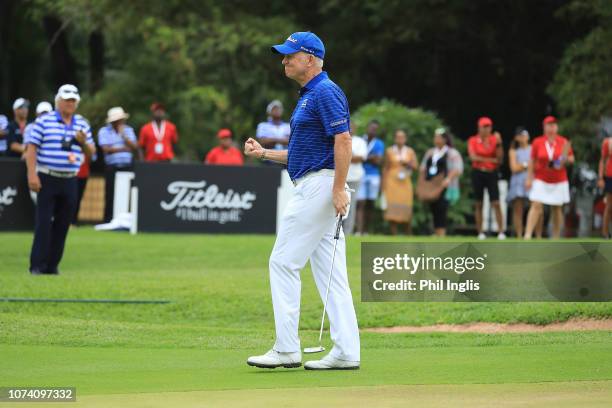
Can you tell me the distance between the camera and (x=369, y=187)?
2342cm

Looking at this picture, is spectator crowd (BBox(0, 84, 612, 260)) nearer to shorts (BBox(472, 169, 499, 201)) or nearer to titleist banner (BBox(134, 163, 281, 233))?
shorts (BBox(472, 169, 499, 201))

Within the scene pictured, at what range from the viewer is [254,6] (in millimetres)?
33844

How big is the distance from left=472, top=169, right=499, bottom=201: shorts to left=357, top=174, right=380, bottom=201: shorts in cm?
183

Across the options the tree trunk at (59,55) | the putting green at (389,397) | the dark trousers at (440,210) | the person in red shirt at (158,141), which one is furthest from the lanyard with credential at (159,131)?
the tree trunk at (59,55)

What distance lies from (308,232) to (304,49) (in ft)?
3.96

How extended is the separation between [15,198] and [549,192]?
29.4 feet

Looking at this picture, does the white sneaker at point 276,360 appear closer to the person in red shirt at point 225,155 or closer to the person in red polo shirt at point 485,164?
the person in red polo shirt at point 485,164

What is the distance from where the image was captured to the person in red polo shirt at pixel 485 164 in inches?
885

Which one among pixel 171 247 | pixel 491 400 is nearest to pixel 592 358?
pixel 491 400

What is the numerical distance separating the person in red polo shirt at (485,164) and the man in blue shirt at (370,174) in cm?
170

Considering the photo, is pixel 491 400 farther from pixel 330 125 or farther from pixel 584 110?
pixel 584 110

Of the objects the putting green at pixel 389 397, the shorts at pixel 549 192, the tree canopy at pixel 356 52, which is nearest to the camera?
the putting green at pixel 389 397

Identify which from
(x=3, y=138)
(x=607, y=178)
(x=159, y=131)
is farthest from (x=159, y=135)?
(x=607, y=178)

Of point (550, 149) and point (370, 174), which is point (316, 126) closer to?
point (550, 149)
